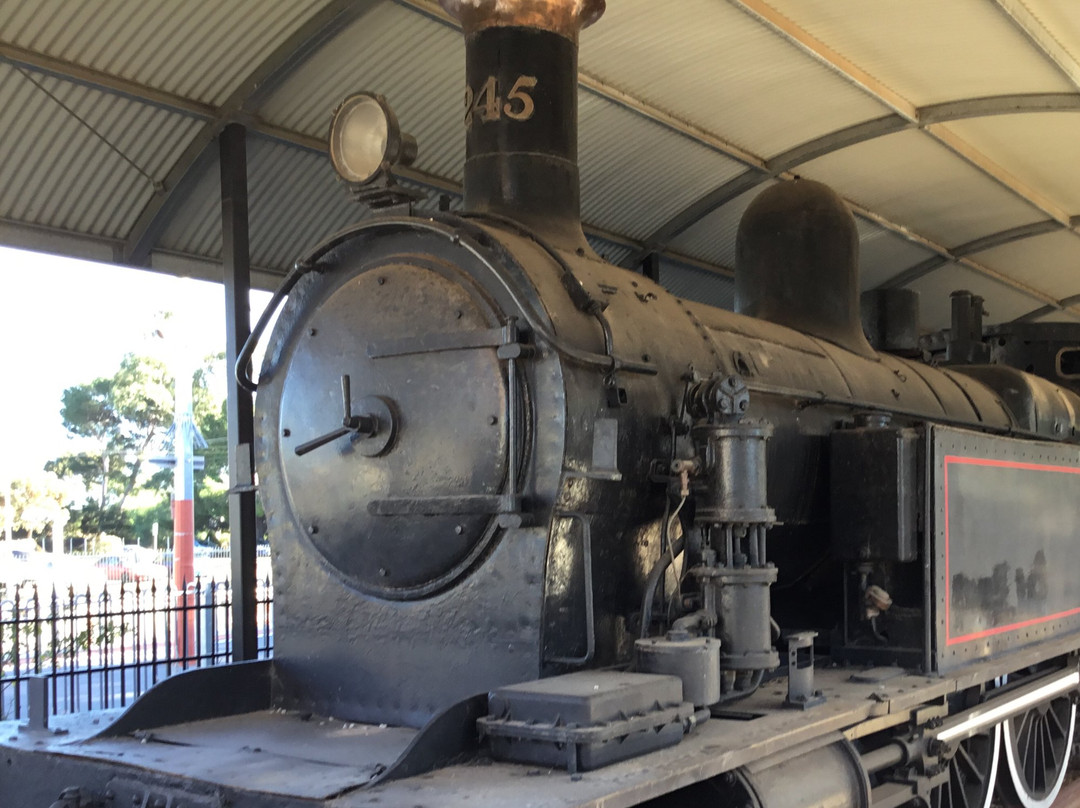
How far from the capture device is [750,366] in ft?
14.1

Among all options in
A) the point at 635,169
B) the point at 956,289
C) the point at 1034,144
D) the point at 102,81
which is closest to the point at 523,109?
the point at 102,81

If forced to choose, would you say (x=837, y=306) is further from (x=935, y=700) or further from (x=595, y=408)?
(x=595, y=408)

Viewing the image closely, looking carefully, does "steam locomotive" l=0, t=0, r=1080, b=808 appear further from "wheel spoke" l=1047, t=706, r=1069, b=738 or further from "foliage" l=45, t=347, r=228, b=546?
"foliage" l=45, t=347, r=228, b=546

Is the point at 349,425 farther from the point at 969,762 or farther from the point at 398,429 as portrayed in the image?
the point at 969,762

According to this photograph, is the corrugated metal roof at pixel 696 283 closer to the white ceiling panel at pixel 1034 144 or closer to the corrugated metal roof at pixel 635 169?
the corrugated metal roof at pixel 635 169

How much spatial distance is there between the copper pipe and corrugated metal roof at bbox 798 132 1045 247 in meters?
6.00

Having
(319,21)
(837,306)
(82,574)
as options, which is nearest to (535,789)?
(837,306)

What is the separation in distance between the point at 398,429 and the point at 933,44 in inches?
233

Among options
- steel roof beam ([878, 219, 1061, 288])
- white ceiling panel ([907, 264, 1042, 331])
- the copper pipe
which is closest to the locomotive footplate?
the copper pipe

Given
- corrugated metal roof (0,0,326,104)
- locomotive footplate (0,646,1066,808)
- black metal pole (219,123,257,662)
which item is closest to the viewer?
locomotive footplate (0,646,1066,808)

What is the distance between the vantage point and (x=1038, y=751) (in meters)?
5.81

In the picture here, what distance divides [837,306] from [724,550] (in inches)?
103

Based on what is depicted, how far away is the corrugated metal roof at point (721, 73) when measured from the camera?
24.4 feet

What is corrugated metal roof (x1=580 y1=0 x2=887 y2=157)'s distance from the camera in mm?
7430
